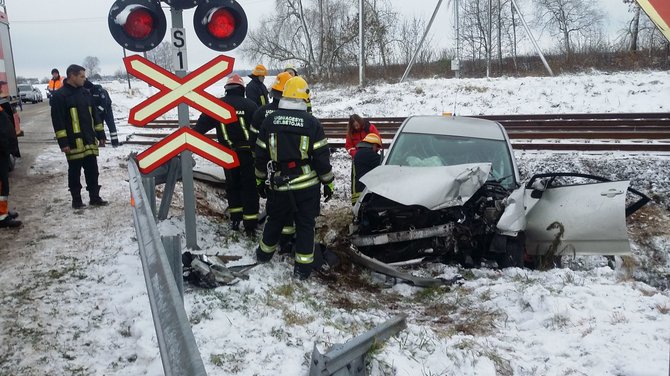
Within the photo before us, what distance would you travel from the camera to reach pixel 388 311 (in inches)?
170

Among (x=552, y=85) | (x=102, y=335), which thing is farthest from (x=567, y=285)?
(x=552, y=85)

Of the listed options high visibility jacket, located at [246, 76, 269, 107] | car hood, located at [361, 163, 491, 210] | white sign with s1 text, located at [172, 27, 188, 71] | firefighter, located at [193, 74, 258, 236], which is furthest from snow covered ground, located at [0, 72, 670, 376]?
white sign with s1 text, located at [172, 27, 188, 71]

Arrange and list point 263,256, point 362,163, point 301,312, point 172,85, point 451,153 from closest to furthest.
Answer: point 301,312, point 172,85, point 263,256, point 451,153, point 362,163

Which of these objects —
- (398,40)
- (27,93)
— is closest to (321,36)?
(398,40)

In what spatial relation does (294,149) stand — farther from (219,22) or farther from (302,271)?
(219,22)

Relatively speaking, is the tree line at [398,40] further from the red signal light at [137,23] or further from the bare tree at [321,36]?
the red signal light at [137,23]

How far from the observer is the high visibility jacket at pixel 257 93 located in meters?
6.49

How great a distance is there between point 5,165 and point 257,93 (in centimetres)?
305

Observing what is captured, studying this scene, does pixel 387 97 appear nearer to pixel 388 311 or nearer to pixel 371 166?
pixel 371 166

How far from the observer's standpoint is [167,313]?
189cm

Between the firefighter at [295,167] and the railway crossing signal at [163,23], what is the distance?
2.21ft

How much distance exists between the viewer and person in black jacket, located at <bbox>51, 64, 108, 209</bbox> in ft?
20.1

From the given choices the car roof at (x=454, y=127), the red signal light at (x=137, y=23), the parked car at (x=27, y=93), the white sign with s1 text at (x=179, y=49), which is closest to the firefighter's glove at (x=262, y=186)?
the white sign with s1 text at (x=179, y=49)

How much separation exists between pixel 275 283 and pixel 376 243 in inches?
50.3
